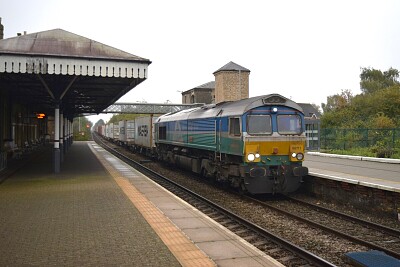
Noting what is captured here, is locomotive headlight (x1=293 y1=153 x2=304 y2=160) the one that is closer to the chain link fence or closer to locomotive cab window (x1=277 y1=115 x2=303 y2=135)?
locomotive cab window (x1=277 y1=115 x2=303 y2=135)

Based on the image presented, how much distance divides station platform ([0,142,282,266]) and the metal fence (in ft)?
50.4

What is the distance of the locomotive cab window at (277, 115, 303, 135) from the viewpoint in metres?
12.0

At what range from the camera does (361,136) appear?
80.7ft

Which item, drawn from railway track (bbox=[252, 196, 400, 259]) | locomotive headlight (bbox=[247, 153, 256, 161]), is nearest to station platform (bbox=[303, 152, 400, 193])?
railway track (bbox=[252, 196, 400, 259])

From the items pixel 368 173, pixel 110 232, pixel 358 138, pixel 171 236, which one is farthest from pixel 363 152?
pixel 110 232

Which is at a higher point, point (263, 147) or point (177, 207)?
point (263, 147)

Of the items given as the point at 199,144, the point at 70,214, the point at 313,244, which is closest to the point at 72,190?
the point at 70,214

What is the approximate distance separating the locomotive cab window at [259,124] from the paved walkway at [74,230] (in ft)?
13.9

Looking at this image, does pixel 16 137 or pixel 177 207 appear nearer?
pixel 177 207

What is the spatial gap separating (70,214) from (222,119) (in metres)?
6.17

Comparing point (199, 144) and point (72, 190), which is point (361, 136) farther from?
point (72, 190)

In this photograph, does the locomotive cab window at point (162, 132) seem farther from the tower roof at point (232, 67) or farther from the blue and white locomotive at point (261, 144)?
the tower roof at point (232, 67)

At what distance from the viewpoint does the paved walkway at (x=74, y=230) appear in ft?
18.6

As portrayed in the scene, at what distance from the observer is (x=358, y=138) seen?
24.8 metres
